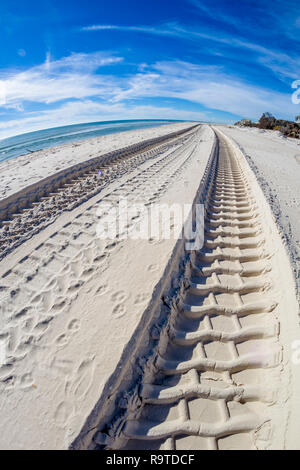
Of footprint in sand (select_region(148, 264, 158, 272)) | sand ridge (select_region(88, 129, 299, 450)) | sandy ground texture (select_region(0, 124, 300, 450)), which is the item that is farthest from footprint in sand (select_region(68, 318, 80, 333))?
footprint in sand (select_region(148, 264, 158, 272))

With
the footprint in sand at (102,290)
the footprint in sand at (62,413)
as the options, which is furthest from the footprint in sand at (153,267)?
the footprint in sand at (62,413)

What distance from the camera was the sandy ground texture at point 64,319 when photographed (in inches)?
62.7

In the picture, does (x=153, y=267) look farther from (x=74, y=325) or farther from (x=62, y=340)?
(x=62, y=340)

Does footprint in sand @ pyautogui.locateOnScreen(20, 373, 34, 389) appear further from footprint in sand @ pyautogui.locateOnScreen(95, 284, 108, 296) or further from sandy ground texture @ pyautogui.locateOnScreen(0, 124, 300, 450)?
footprint in sand @ pyautogui.locateOnScreen(95, 284, 108, 296)

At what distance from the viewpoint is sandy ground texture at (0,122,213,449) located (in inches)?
62.7

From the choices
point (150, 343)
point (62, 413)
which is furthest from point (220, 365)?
point (62, 413)

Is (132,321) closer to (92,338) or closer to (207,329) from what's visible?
(92,338)

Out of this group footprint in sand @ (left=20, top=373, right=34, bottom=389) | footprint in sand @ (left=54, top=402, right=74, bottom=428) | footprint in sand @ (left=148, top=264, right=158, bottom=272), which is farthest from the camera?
footprint in sand @ (left=148, top=264, right=158, bottom=272)

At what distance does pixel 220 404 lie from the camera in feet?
5.53

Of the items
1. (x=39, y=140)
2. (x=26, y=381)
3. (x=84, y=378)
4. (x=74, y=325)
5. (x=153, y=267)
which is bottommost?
(x=26, y=381)

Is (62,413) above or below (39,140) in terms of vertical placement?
below

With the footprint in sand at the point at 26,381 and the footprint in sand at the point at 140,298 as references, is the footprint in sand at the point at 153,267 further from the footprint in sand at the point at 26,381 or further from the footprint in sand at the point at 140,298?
the footprint in sand at the point at 26,381

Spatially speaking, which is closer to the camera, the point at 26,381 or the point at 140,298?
the point at 26,381

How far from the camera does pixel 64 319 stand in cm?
231
